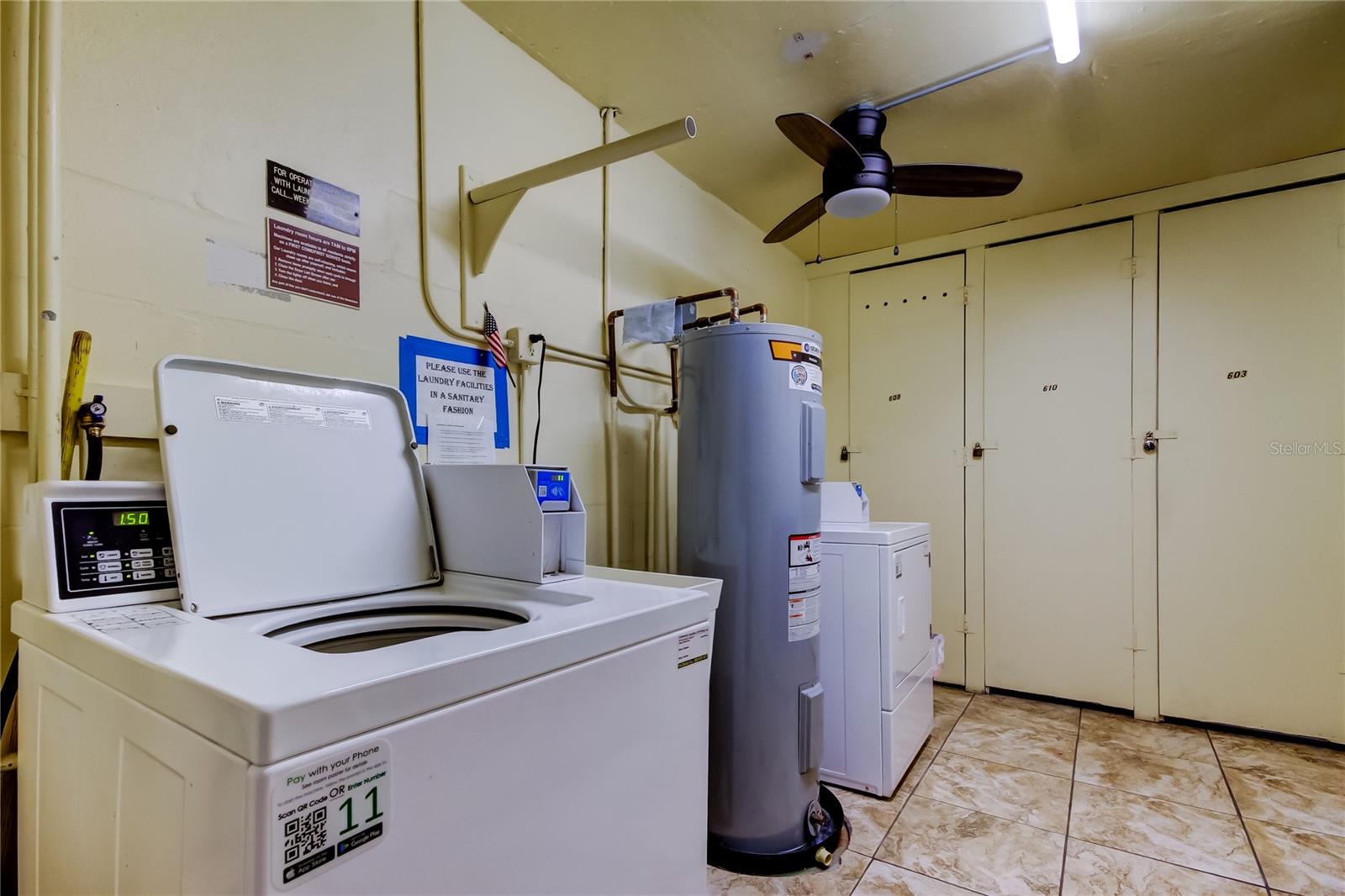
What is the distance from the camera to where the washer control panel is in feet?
2.97

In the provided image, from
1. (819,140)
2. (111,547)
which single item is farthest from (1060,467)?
(111,547)

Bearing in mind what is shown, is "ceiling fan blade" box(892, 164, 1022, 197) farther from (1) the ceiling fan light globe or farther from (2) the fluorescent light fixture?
(2) the fluorescent light fixture

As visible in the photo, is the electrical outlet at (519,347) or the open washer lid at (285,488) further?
the electrical outlet at (519,347)

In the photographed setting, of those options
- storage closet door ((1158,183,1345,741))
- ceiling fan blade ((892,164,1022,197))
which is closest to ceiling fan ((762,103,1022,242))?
ceiling fan blade ((892,164,1022,197))

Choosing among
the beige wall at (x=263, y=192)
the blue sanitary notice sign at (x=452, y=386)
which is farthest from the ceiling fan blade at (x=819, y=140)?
the blue sanitary notice sign at (x=452, y=386)

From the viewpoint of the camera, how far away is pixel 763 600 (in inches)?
72.3

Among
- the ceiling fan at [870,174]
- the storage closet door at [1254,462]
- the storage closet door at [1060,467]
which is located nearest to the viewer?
the ceiling fan at [870,174]

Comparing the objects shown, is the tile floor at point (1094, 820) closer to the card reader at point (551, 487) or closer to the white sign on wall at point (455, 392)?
the card reader at point (551, 487)

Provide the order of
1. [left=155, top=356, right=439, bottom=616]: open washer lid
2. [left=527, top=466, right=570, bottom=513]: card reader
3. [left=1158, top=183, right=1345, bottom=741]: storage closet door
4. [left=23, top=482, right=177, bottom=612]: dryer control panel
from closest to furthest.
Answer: [left=23, top=482, right=177, bottom=612]: dryer control panel → [left=155, top=356, right=439, bottom=616]: open washer lid → [left=527, top=466, right=570, bottom=513]: card reader → [left=1158, top=183, right=1345, bottom=741]: storage closet door

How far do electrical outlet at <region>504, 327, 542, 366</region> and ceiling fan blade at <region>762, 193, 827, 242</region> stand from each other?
111 centimetres

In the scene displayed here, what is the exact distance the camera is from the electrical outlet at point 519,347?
1905mm

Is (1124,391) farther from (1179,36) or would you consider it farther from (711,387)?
(711,387)

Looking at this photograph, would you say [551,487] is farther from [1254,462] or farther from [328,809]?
[1254,462]

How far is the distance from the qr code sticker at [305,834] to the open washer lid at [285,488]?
602 mm
